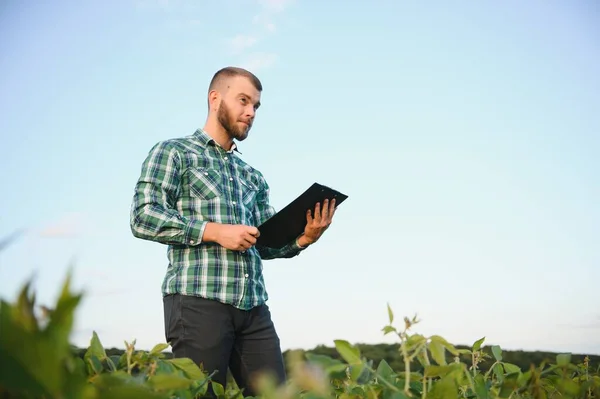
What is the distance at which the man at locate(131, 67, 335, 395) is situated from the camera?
9.19 feet

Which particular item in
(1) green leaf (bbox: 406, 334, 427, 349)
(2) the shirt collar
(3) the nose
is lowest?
(1) green leaf (bbox: 406, 334, 427, 349)

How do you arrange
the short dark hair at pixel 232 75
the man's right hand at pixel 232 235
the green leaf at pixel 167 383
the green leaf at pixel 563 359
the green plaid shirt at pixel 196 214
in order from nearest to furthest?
the green leaf at pixel 167 383 → the green leaf at pixel 563 359 → the man's right hand at pixel 232 235 → the green plaid shirt at pixel 196 214 → the short dark hair at pixel 232 75

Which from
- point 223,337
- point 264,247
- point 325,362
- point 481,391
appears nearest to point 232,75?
point 264,247

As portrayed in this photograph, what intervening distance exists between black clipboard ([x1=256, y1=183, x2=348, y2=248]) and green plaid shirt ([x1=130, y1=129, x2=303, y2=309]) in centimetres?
19

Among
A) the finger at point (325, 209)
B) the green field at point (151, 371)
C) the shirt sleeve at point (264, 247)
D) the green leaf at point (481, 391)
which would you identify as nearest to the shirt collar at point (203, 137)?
the shirt sleeve at point (264, 247)

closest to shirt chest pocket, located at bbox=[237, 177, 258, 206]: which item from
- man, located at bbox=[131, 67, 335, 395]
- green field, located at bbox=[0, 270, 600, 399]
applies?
man, located at bbox=[131, 67, 335, 395]

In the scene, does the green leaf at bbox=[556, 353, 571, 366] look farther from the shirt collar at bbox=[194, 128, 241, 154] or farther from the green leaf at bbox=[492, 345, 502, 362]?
the shirt collar at bbox=[194, 128, 241, 154]

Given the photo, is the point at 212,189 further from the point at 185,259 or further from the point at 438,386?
the point at 438,386

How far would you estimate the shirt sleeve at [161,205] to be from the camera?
2.79 meters

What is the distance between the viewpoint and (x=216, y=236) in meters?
2.77

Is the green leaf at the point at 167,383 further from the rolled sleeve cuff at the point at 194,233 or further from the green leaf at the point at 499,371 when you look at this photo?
the rolled sleeve cuff at the point at 194,233

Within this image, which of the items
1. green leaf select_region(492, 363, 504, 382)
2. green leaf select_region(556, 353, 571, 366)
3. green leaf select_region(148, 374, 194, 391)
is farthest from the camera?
green leaf select_region(492, 363, 504, 382)

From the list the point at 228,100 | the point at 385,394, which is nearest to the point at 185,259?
the point at 228,100

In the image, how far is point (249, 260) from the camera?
10.2ft
